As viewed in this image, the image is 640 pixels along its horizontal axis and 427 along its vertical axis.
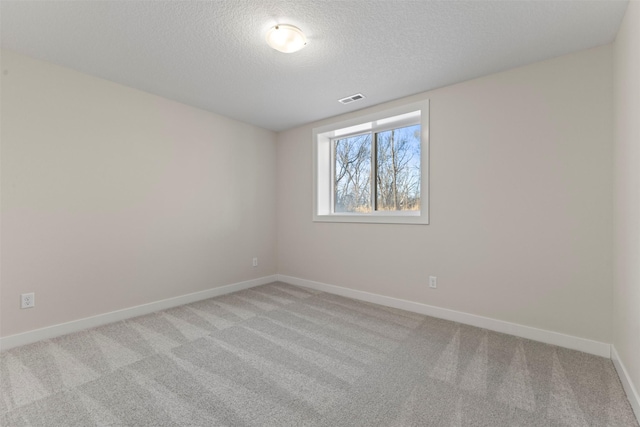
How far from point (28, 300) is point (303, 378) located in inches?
93.4

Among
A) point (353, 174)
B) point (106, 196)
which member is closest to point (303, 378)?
point (106, 196)

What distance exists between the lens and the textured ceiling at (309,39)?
1773mm

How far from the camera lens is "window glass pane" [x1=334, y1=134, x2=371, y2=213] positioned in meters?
3.81

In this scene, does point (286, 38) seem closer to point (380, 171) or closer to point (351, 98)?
point (351, 98)

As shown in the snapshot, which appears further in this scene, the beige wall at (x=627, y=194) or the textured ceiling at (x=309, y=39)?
the textured ceiling at (x=309, y=39)

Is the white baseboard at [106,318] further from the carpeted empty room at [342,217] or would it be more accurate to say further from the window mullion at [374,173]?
the window mullion at [374,173]

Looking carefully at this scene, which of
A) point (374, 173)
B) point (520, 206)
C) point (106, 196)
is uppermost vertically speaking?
point (374, 173)

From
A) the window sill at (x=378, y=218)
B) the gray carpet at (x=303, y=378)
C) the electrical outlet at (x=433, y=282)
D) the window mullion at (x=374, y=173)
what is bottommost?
the gray carpet at (x=303, y=378)

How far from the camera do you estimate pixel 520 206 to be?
2424 millimetres

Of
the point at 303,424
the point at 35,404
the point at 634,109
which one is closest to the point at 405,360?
the point at 303,424

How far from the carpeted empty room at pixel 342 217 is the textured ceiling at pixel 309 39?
0.06ft

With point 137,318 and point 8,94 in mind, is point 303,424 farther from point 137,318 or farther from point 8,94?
point 8,94

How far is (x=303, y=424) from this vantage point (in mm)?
1421

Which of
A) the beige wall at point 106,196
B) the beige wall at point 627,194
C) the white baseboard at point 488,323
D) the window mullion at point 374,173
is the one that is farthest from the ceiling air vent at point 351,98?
the white baseboard at point 488,323
